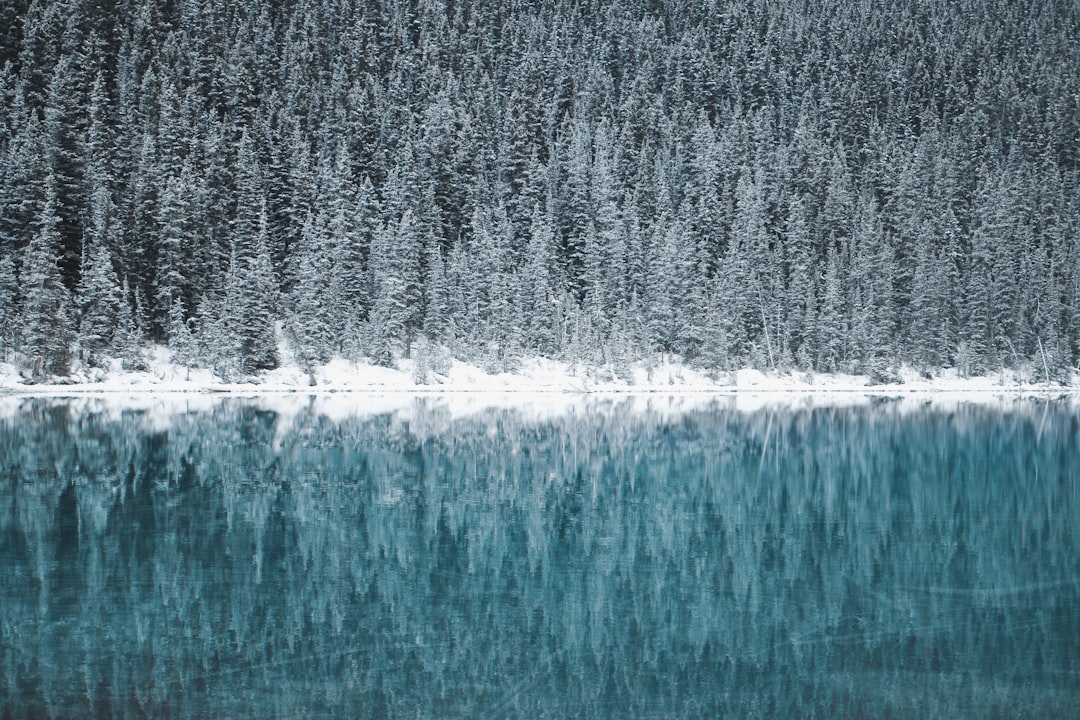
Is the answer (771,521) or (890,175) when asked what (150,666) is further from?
(890,175)

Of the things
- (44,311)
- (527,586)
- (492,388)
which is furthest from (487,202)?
(527,586)

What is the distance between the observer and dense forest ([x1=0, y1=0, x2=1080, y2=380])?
73.4m

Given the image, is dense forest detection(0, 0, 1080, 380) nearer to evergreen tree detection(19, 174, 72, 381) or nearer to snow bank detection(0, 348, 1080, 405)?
evergreen tree detection(19, 174, 72, 381)

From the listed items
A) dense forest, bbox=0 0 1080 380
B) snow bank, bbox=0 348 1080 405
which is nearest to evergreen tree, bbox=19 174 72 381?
dense forest, bbox=0 0 1080 380

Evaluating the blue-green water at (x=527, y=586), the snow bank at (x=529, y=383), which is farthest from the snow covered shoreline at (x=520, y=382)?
the blue-green water at (x=527, y=586)

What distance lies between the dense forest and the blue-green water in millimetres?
43736

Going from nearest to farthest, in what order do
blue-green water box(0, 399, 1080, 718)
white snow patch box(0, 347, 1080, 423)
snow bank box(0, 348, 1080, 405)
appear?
blue-green water box(0, 399, 1080, 718), white snow patch box(0, 347, 1080, 423), snow bank box(0, 348, 1080, 405)

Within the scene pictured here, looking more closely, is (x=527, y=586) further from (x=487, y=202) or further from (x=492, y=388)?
(x=487, y=202)

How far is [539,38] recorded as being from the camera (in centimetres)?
13638

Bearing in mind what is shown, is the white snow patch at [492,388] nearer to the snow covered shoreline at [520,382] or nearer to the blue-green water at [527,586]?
the snow covered shoreline at [520,382]

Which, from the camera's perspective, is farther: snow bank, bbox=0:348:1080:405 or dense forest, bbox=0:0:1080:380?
dense forest, bbox=0:0:1080:380

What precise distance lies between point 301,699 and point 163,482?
1746 cm

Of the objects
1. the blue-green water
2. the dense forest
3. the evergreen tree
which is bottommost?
the blue-green water

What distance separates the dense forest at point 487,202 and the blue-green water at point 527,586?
43736 millimetres
